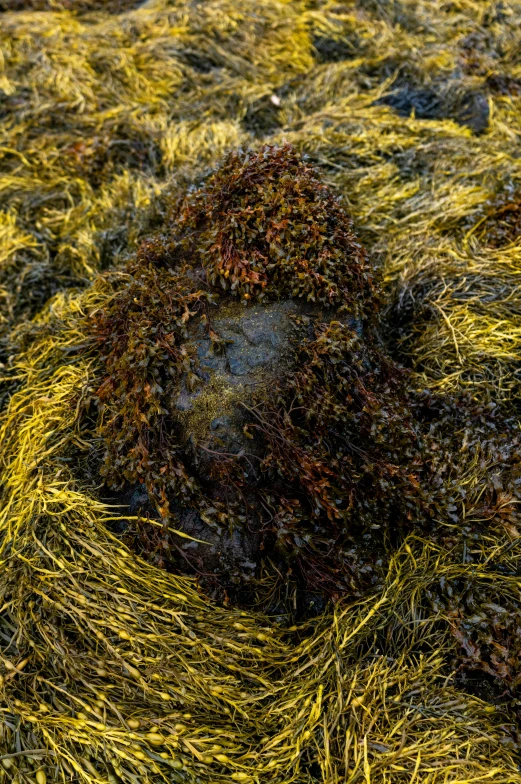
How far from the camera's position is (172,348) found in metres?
2.19

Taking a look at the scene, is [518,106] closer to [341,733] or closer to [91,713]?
[341,733]

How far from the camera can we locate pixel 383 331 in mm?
2775

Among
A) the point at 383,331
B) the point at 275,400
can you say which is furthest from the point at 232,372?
the point at 383,331

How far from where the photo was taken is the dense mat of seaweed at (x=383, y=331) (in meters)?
1.76

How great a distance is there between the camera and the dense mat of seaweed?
1.76 metres

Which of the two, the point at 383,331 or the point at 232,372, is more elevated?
the point at 232,372

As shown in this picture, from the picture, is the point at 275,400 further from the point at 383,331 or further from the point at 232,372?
the point at 383,331

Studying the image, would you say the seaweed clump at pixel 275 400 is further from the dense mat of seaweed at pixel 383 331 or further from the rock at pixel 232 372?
the dense mat of seaweed at pixel 383 331

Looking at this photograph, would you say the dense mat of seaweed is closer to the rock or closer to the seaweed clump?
the seaweed clump

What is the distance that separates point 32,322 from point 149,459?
1.24 meters

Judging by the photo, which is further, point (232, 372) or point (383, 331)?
point (383, 331)

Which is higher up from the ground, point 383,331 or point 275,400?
point 275,400

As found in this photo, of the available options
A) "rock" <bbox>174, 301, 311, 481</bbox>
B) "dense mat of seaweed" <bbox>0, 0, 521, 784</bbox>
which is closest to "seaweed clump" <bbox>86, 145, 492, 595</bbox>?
"rock" <bbox>174, 301, 311, 481</bbox>

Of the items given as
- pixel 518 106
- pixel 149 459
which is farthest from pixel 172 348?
pixel 518 106
